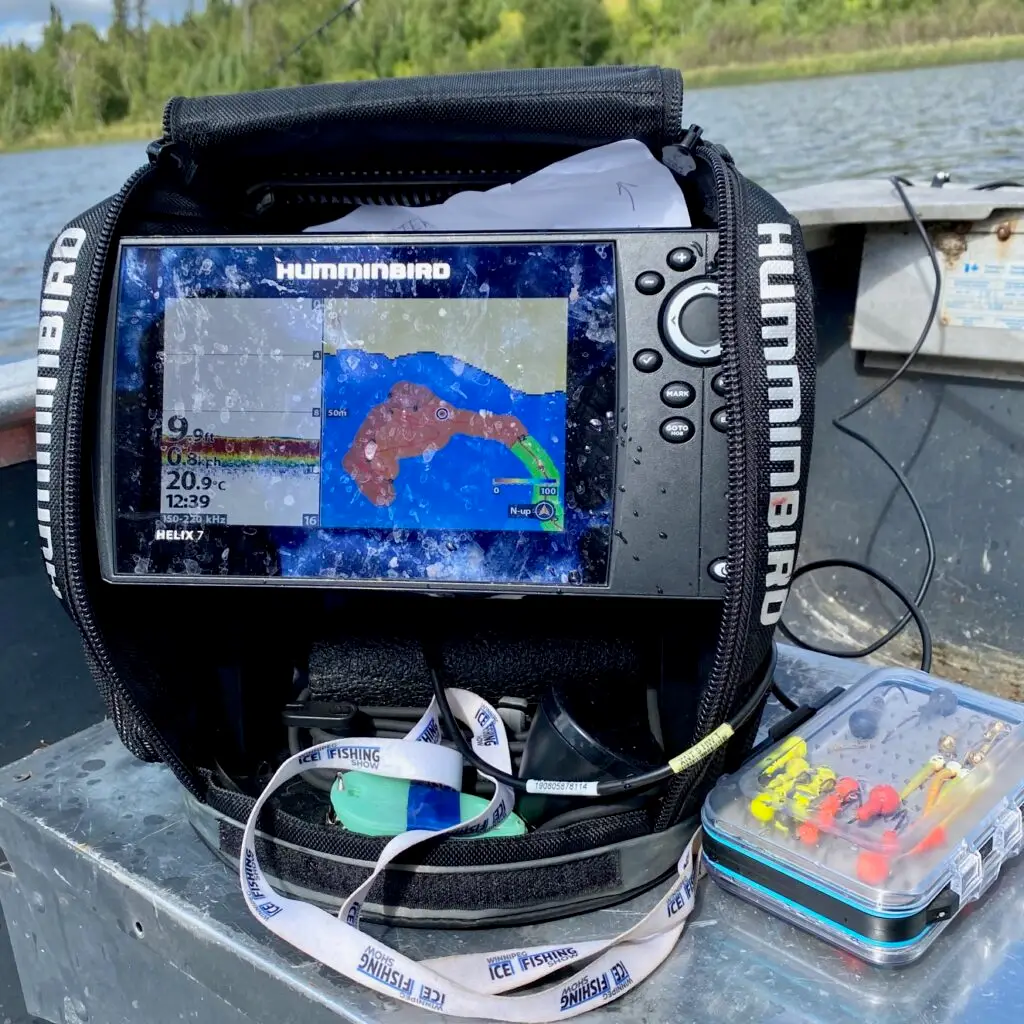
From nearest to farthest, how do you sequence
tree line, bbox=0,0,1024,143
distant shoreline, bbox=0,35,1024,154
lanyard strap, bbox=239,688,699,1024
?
1. lanyard strap, bbox=239,688,699,1024
2. tree line, bbox=0,0,1024,143
3. distant shoreline, bbox=0,35,1024,154

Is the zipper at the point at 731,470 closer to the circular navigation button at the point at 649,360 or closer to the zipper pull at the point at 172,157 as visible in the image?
the circular navigation button at the point at 649,360

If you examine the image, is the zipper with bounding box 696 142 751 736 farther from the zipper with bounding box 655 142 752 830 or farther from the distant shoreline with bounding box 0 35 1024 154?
the distant shoreline with bounding box 0 35 1024 154

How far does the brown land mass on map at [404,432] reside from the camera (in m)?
0.57

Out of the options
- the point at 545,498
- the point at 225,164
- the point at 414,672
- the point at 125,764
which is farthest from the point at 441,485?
the point at 125,764

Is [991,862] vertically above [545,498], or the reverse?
[545,498]

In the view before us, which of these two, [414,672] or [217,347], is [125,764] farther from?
[217,347]

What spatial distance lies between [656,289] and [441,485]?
0.17 m

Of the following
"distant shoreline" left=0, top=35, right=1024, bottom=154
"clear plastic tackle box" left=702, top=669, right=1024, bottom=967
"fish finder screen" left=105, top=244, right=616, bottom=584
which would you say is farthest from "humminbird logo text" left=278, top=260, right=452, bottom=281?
"distant shoreline" left=0, top=35, right=1024, bottom=154

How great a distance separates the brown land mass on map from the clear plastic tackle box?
27cm

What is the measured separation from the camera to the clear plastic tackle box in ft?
1.69

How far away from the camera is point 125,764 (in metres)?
0.76

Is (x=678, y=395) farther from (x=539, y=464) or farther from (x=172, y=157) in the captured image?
(x=172, y=157)

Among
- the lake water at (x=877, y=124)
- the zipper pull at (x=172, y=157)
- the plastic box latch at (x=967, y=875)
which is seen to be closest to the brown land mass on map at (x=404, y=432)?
the zipper pull at (x=172, y=157)

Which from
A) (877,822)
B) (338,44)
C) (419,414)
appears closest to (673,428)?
(419,414)
